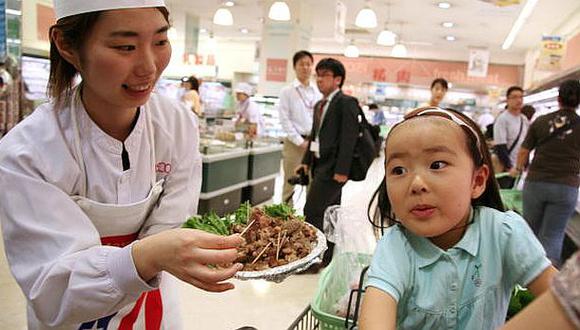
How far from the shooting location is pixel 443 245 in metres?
1.17

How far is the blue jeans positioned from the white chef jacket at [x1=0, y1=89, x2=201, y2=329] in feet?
13.1

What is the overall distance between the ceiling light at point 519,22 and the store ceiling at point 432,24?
11cm

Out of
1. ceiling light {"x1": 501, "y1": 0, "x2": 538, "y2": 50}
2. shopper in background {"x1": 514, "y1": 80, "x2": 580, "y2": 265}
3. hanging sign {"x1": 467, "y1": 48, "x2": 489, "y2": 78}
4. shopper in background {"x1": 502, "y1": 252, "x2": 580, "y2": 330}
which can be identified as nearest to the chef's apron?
shopper in background {"x1": 502, "y1": 252, "x2": 580, "y2": 330}

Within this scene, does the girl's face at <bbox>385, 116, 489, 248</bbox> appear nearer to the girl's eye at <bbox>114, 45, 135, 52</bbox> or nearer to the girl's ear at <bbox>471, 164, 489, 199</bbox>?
the girl's ear at <bbox>471, 164, 489, 199</bbox>

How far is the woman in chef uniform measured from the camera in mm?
885

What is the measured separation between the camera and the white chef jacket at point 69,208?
90 cm

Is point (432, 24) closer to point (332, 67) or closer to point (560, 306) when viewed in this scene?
point (332, 67)

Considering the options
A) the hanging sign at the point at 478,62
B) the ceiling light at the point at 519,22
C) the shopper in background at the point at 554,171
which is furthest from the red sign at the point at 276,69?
the shopper in background at the point at 554,171

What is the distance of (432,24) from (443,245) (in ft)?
39.2

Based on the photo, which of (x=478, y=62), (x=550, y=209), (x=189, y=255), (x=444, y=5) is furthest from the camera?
(x=478, y=62)

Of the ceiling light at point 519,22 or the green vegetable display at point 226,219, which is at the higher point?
the ceiling light at point 519,22

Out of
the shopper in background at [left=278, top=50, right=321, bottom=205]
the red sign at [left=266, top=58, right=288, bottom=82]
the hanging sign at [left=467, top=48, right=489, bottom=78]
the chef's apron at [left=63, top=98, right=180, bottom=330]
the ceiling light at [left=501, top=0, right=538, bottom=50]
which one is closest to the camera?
the chef's apron at [left=63, top=98, right=180, bottom=330]

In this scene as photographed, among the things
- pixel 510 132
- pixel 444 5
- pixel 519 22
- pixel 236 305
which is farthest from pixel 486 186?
pixel 519 22

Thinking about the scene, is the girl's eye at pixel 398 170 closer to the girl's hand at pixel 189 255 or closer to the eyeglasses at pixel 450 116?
the eyeglasses at pixel 450 116
